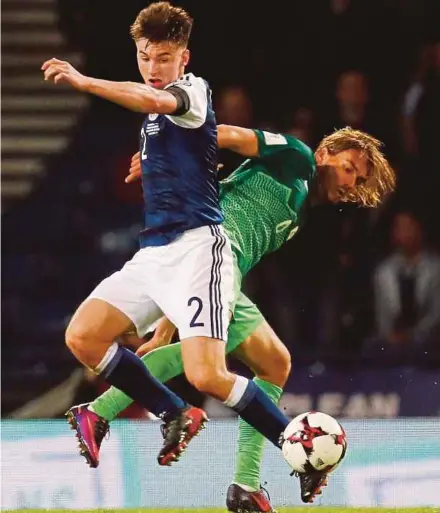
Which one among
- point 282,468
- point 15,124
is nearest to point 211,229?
point 282,468

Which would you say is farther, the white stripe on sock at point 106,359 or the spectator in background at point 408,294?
the spectator in background at point 408,294

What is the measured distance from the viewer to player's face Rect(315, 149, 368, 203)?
5.50 metres

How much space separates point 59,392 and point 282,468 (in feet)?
7.11

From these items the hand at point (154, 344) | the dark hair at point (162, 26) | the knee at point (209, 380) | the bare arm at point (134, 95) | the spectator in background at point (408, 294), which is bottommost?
the spectator in background at point (408, 294)

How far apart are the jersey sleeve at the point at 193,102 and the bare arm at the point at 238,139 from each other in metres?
0.28

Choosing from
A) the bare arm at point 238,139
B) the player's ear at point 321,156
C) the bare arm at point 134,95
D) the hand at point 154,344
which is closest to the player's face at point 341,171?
the player's ear at point 321,156

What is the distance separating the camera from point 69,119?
327 inches

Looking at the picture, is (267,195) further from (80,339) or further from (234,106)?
(234,106)

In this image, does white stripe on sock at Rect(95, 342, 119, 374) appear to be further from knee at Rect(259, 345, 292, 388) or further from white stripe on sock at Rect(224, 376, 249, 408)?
knee at Rect(259, 345, 292, 388)

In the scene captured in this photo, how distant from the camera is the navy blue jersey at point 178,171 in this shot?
493 centimetres

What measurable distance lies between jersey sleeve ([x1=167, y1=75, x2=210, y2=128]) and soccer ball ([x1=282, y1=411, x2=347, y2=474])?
1.12 m

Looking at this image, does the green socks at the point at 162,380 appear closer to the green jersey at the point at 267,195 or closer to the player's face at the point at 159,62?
the green jersey at the point at 267,195

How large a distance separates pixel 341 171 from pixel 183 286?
973mm

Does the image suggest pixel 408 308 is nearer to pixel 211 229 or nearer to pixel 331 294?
pixel 331 294
